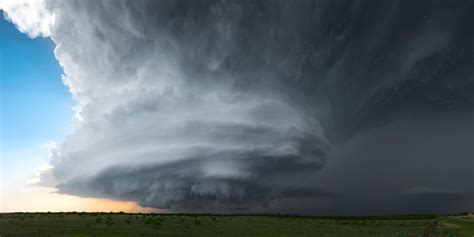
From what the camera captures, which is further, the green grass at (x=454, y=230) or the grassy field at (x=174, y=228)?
the green grass at (x=454, y=230)

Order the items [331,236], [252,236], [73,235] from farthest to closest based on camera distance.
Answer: [331,236] < [252,236] < [73,235]

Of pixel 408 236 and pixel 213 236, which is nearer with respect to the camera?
pixel 213 236

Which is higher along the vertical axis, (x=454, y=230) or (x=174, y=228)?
(x=454, y=230)

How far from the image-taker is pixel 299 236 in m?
58.5

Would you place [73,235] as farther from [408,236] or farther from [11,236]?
[408,236]

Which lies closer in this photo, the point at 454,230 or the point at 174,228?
the point at 174,228

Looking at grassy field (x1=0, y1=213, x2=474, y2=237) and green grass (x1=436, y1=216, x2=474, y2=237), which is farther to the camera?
green grass (x1=436, y1=216, x2=474, y2=237)

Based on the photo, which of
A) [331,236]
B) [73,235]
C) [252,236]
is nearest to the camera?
[73,235]

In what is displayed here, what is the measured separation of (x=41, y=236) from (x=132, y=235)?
1048 centimetres

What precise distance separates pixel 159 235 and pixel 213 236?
6823 millimetres

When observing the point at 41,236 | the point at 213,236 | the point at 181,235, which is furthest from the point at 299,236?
the point at 41,236

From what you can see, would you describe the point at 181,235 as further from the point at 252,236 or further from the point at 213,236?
the point at 252,236

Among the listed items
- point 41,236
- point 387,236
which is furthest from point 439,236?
point 41,236

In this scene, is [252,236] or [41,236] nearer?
[41,236]
